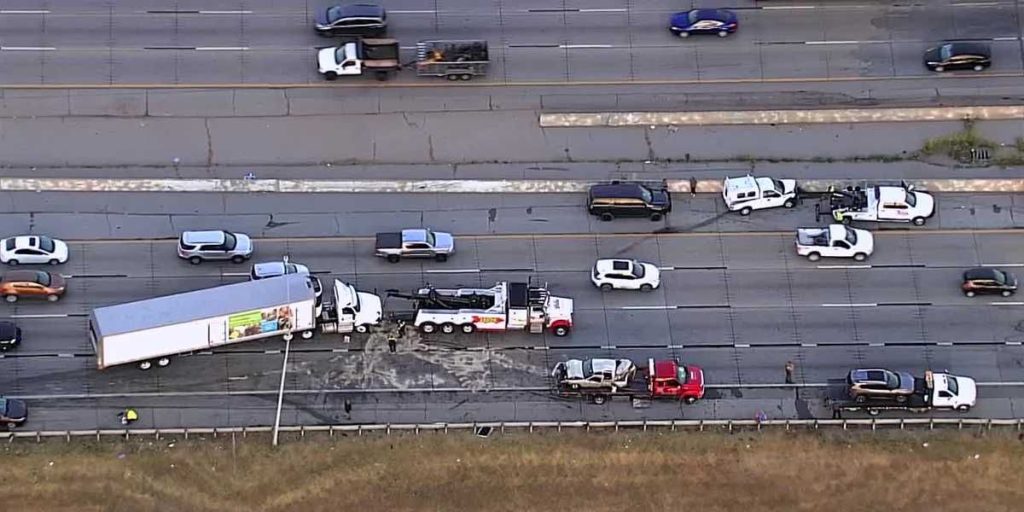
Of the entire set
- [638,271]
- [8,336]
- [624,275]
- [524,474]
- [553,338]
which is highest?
[638,271]

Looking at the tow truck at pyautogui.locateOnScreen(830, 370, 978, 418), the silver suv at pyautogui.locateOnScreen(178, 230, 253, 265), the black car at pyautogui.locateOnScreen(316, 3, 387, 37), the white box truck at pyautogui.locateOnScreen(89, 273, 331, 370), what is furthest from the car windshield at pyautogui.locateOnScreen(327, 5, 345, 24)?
the tow truck at pyautogui.locateOnScreen(830, 370, 978, 418)

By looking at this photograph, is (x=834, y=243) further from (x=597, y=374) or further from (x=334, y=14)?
(x=334, y=14)

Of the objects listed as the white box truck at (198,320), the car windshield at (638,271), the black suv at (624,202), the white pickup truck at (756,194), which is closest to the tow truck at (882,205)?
the white pickup truck at (756,194)

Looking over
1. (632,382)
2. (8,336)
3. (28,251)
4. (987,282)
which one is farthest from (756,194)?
(8,336)

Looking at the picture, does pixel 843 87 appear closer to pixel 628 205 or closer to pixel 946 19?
pixel 946 19

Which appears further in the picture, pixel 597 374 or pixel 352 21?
pixel 352 21

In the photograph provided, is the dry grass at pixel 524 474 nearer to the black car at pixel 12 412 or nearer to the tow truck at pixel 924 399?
the black car at pixel 12 412

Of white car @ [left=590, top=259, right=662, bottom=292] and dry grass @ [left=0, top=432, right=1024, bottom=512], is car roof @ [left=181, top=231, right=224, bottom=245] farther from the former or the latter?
white car @ [left=590, top=259, right=662, bottom=292]

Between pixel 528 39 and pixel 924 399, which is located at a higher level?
pixel 528 39
